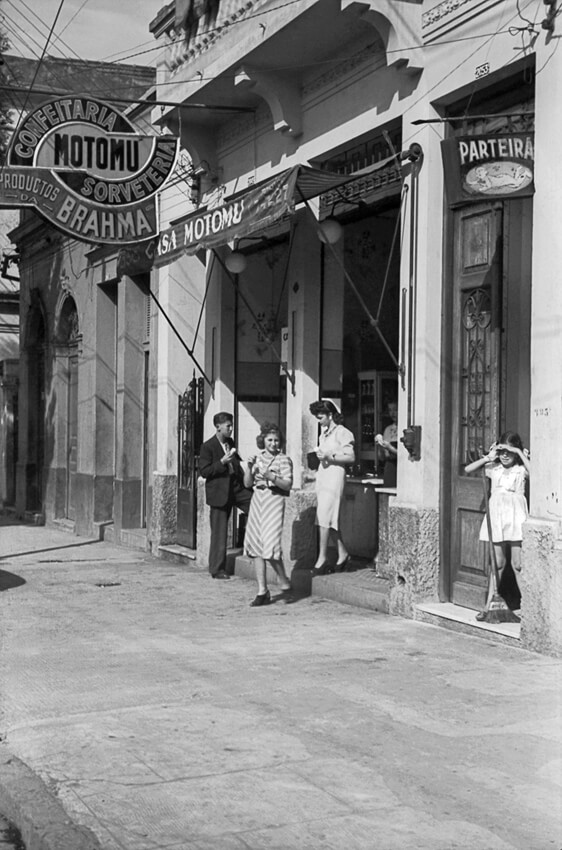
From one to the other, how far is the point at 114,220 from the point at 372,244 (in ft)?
11.1

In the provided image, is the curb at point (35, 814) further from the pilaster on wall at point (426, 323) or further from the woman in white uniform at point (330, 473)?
the woman in white uniform at point (330, 473)

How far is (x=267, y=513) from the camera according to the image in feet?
37.8

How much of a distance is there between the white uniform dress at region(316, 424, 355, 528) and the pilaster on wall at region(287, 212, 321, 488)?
909mm

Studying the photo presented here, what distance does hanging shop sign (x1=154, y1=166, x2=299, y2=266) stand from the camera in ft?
36.6

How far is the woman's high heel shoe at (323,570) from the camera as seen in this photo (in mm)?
12406

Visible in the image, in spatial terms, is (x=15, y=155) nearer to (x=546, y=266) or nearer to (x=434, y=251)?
(x=434, y=251)

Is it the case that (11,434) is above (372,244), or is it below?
below

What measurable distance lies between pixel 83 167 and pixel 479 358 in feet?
20.1

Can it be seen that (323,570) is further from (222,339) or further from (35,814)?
(35,814)

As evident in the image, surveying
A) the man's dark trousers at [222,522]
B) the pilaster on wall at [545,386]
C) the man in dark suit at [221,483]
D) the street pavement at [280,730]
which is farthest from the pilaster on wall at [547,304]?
the man's dark trousers at [222,522]

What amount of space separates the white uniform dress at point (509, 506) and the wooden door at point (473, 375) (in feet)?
1.91

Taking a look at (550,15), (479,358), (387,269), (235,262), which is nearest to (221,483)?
(235,262)

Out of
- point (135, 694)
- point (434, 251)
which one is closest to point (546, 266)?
point (434, 251)

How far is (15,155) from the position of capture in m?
14.0
